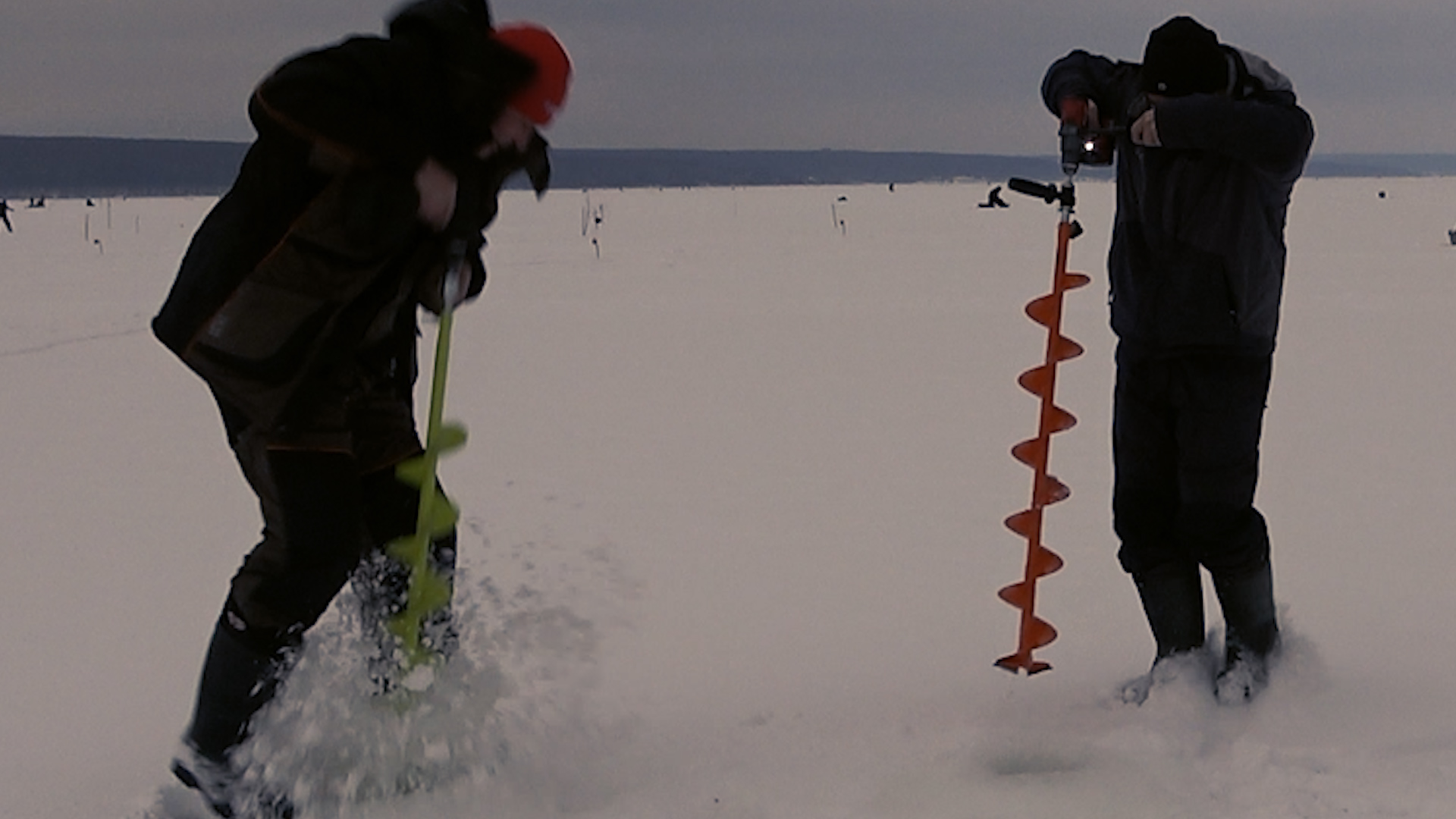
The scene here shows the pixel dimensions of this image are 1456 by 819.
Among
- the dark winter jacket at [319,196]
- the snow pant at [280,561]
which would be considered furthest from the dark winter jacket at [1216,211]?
the snow pant at [280,561]

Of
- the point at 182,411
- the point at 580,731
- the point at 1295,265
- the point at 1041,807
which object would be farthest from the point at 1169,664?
the point at 1295,265

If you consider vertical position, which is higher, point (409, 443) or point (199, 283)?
point (199, 283)

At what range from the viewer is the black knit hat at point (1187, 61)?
8.66ft

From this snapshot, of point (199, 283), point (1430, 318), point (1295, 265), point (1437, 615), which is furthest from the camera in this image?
point (1295, 265)

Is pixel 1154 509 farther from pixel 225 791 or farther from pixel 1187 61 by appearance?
pixel 225 791

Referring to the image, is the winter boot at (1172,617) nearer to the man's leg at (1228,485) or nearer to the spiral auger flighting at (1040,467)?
the man's leg at (1228,485)

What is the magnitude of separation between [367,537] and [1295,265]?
596 inches

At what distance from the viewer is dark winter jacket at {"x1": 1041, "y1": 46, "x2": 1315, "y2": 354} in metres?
2.55

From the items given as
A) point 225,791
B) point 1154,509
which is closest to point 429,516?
point 225,791

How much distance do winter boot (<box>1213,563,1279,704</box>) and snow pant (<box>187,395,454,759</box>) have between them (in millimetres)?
1929

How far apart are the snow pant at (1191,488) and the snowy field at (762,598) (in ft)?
0.68

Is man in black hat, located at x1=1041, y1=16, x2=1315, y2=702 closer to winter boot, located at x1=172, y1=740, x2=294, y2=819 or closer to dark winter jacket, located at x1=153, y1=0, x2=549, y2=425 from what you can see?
dark winter jacket, located at x1=153, y1=0, x2=549, y2=425

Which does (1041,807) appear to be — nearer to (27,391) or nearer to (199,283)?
(199,283)

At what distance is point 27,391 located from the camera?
7586mm
